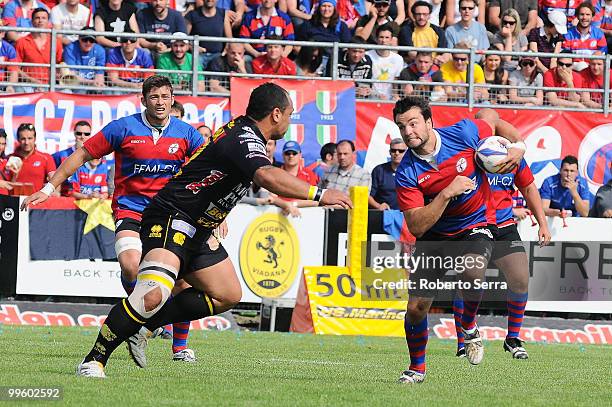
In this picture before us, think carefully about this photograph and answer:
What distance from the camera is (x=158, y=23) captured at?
1972 centimetres

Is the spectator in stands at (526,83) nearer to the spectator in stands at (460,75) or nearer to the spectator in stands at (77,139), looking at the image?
the spectator in stands at (460,75)

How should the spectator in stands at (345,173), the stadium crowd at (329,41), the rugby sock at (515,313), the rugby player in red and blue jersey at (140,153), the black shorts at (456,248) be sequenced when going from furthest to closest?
the stadium crowd at (329,41), the spectator in stands at (345,173), the rugby sock at (515,313), the rugby player in red and blue jersey at (140,153), the black shorts at (456,248)

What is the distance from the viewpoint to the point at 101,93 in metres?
19.2

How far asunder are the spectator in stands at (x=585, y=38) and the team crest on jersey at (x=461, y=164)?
12505 mm

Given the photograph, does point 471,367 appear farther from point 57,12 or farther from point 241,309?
point 57,12

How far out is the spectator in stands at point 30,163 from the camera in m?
17.4

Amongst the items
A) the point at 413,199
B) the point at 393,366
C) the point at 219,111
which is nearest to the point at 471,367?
the point at 393,366

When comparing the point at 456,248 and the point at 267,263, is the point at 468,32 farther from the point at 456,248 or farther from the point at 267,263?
the point at 456,248

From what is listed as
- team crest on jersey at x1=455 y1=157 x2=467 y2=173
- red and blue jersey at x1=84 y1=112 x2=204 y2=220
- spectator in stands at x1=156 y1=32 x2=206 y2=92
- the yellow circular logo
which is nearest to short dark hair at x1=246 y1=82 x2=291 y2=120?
team crest on jersey at x1=455 y1=157 x2=467 y2=173

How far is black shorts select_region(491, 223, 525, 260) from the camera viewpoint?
40.6 ft

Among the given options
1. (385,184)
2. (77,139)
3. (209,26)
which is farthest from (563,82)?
(77,139)

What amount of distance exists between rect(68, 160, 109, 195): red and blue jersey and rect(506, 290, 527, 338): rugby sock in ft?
22.6

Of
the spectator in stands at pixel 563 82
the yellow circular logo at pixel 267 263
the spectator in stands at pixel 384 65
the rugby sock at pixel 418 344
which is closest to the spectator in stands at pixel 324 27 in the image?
the spectator in stands at pixel 384 65

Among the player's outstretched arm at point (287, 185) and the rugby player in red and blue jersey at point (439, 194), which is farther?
the rugby player in red and blue jersey at point (439, 194)
